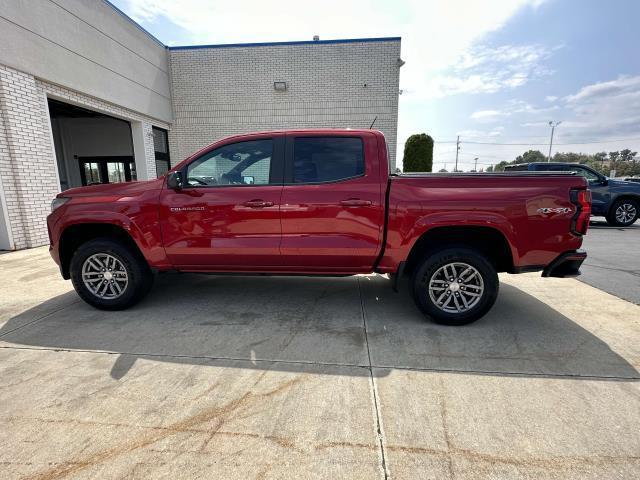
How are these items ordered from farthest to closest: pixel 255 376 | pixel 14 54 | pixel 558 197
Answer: pixel 14 54, pixel 558 197, pixel 255 376

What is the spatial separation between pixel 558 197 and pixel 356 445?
2884 millimetres

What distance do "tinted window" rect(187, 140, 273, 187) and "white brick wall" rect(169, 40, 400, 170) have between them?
413 inches

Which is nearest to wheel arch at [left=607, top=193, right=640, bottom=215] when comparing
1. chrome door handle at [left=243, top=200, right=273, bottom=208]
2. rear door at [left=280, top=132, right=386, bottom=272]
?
rear door at [left=280, top=132, right=386, bottom=272]

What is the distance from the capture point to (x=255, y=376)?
2.57m

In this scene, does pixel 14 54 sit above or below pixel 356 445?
above

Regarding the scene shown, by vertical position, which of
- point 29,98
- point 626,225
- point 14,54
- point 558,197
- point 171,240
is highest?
point 14,54

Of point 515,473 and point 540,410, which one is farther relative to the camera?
point 540,410

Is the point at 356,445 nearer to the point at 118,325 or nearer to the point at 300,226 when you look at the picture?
the point at 300,226

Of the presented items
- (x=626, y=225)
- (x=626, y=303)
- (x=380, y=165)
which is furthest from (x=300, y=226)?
(x=626, y=225)

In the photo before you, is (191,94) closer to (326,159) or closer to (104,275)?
(104,275)

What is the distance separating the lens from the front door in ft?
11.6

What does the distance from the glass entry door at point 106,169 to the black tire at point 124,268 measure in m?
12.1

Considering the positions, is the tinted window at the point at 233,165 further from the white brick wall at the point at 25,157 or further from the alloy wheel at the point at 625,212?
the alloy wheel at the point at 625,212

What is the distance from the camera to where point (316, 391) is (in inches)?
94.3
